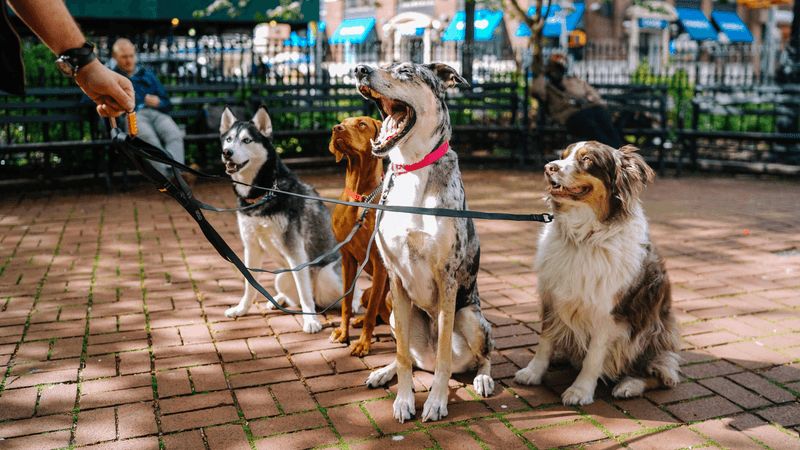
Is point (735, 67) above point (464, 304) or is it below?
above

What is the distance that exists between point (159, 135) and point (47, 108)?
1872 mm

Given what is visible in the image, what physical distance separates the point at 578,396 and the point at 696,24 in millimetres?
35194

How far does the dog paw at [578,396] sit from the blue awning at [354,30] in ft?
113

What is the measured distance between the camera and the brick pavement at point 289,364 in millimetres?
2824

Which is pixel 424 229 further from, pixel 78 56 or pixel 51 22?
pixel 51 22

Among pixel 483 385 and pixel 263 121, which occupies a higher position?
pixel 263 121

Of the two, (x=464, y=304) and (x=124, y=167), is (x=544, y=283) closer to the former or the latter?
(x=464, y=304)

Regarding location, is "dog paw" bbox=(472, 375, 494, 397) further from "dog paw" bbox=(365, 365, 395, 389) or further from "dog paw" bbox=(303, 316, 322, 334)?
"dog paw" bbox=(303, 316, 322, 334)

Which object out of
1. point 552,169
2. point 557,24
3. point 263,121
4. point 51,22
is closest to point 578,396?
point 552,169

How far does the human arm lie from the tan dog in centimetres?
134

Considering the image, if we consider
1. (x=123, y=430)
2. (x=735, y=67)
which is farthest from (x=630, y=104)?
(x=123, y=430)

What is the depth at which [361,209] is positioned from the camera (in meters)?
3.78

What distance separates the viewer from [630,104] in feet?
35.3

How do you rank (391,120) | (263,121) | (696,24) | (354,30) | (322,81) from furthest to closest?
(354,30)
(696,24)
(322,81)
(263,121)
(391,120)
